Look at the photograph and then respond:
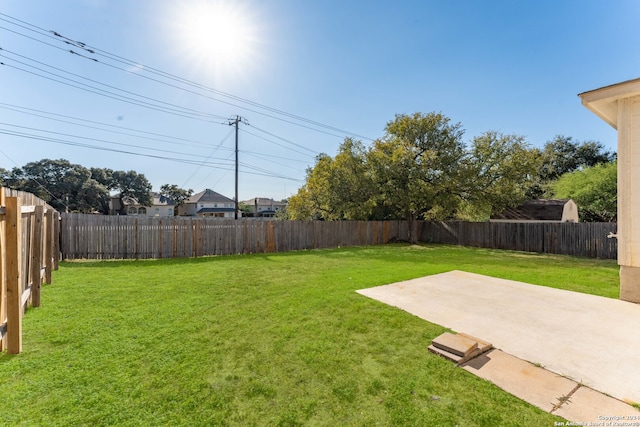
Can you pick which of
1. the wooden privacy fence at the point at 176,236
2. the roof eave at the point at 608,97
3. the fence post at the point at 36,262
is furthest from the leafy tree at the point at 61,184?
the roof eave at the point at 608,97

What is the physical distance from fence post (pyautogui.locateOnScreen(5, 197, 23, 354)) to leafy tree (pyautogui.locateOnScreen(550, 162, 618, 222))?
74.2 feet

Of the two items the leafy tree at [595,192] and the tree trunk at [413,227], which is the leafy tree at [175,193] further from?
the leafy tree at [595,192]

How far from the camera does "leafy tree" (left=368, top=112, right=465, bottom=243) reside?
13.9 metres

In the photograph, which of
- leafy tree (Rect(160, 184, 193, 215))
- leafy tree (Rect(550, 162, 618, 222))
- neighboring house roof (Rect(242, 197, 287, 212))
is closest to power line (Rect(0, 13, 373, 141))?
leafy tree (Rect(550, 162, 618, 222))

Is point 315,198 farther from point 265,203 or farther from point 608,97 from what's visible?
point 265,203

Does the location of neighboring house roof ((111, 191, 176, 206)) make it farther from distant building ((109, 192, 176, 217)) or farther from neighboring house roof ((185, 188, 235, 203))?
neighboring house roof ((185, 188, 235, 203))

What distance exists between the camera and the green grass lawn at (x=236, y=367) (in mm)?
1747

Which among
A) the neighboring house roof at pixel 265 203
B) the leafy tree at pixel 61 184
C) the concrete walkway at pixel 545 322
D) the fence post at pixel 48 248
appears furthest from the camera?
the neighboring house roof at pixel 265 203

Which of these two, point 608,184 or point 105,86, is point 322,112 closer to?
point 105,86

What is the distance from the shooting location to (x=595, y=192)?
54.0 ft

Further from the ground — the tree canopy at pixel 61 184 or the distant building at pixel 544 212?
the tree canopy at pixel 61 184

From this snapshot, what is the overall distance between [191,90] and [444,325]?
15.6m

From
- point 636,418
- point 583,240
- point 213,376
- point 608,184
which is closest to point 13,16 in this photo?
point 213,376

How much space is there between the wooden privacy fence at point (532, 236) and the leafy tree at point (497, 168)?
163 cm
